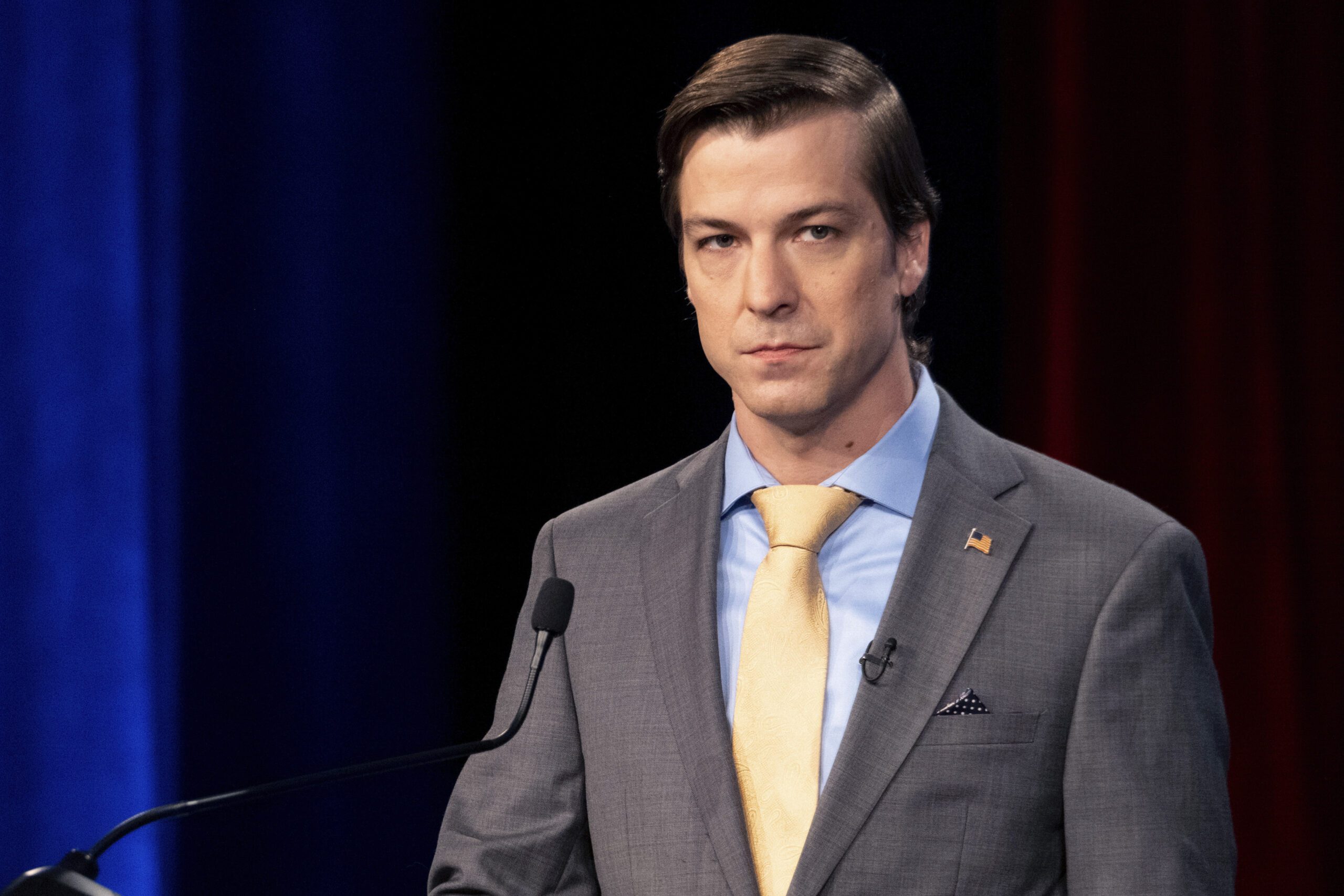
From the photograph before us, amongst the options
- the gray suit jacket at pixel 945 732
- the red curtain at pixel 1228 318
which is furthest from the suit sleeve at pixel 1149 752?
the red curtain at pixel 1228 318

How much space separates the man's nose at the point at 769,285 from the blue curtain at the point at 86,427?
1.35 meters

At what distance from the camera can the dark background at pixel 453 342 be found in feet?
8.53

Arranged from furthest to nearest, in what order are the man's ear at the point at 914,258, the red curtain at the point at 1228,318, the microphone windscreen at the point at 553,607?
the red curtain at the point at 1228,318 → the man's ear at the point at 914,258 → the microphone windscreen at the point at 553,607

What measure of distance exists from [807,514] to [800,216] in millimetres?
349

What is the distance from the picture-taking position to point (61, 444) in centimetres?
256

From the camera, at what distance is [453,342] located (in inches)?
116

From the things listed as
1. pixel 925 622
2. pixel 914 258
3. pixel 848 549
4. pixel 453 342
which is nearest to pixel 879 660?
pixel 925 622

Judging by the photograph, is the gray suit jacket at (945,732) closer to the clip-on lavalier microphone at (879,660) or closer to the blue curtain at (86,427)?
the clip-on lavalier microphone at (879,660)

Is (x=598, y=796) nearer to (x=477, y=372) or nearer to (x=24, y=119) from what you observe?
(x=477, y=372)

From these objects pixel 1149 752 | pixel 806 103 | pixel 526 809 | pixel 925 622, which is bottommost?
pixel 526 809

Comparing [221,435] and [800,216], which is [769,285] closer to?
[800,216]

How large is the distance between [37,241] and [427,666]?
1037mm

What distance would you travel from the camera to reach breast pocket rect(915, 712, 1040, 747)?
161 centimetres

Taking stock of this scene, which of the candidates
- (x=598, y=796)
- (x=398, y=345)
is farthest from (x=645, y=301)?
(x=598, y=796)
